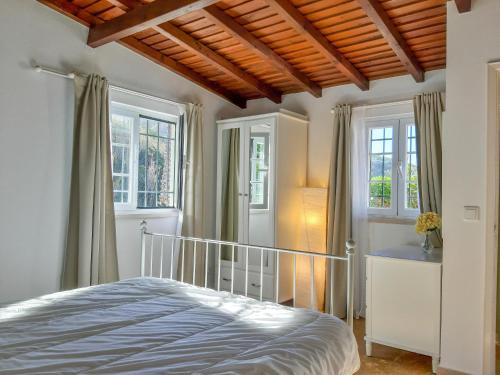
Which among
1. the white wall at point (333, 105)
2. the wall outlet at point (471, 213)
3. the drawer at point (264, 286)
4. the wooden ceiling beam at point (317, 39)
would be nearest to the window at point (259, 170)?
the white wall at point (333, 105)

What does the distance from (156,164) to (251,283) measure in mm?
1539

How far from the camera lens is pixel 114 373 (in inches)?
46.3

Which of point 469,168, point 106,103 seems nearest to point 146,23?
point 106,103

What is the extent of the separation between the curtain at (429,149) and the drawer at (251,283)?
5.17 feet

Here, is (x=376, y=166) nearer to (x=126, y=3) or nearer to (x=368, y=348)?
(x=368, y=348)

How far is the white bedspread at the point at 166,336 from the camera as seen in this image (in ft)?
4.09

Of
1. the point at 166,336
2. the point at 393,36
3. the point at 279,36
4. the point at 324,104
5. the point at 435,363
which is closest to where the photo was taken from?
the point at 166,336

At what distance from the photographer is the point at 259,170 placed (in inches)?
157

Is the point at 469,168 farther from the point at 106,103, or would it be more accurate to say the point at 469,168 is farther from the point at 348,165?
the point at 106,103

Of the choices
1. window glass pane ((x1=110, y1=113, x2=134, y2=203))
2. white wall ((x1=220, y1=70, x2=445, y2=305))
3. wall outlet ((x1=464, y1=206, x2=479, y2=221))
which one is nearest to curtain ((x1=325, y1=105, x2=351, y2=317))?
white wall ((x1=220, y1=70, x2=445, y2=305))

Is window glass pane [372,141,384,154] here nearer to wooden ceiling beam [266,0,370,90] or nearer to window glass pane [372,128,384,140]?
window glass pane [372,128,384,140]

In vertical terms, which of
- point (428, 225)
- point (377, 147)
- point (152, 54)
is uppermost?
point (152, 54)

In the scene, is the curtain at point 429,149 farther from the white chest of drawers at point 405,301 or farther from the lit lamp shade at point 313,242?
the lit lamp shade at point 313,242

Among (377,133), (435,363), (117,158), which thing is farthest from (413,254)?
(117,158)
